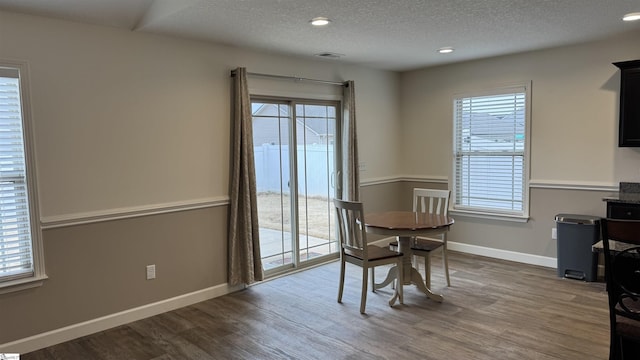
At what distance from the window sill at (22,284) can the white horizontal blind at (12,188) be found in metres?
0.04

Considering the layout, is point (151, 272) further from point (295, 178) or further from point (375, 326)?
point (375, 326)

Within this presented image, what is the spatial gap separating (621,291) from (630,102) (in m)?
2.57

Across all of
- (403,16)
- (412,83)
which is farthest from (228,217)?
(412,83)

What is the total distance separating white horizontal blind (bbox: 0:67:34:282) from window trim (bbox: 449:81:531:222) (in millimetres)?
4506

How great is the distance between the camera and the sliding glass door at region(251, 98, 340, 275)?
455 centimetres

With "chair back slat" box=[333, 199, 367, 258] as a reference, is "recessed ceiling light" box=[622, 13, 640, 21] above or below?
above

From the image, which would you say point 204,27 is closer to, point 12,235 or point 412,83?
point 12,235

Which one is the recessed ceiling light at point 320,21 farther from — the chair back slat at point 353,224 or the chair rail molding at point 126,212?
the chair rail molding at point 126,212

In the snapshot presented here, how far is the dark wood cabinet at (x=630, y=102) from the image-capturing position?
400cm

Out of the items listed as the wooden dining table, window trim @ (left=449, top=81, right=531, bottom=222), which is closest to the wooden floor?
the wooden dining table

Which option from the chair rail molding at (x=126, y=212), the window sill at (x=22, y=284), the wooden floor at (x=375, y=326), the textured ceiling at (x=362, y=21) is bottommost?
the wooden floor at (x=375, y=326)

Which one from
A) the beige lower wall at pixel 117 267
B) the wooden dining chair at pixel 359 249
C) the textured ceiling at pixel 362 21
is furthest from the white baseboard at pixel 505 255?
the beige lower wall at pixel 117 267

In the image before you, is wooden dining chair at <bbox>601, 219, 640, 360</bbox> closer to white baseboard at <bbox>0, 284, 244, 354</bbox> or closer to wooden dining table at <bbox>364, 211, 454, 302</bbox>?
wooden dining table at <bbox>364, 211, 454, 302</bbox>

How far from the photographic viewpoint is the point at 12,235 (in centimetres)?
303
